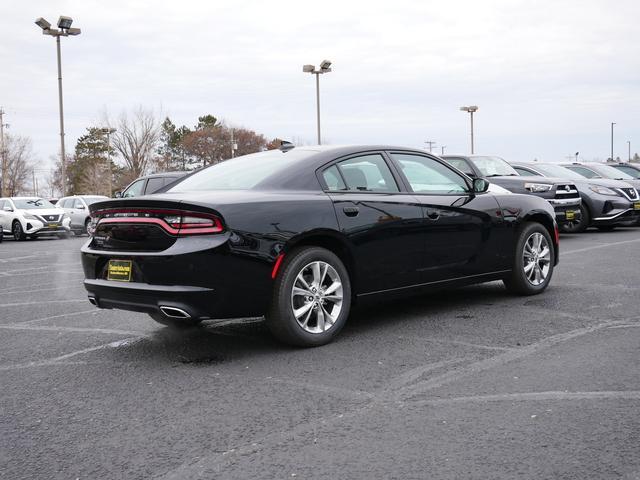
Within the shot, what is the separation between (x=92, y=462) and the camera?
3.14 m

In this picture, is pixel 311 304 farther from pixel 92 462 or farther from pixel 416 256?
pixel 92 462

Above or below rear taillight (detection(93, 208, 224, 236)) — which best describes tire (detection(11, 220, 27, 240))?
below

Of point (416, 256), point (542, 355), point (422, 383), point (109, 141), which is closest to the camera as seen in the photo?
point (422, 383)

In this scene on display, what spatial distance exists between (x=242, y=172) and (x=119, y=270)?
4.29 ft

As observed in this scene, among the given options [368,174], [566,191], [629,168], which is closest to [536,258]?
[368,174]

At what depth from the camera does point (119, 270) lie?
5.04 m

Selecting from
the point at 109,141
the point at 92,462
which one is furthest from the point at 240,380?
the point at 109,141

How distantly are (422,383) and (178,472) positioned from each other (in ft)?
5.57

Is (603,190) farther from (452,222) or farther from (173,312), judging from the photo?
(173,312)

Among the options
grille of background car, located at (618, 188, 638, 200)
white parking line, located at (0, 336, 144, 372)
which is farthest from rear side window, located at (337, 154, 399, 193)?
grille of background car, located at (618, 188, 638, 200)

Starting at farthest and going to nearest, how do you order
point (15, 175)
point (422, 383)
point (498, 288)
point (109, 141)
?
point (15, 175) < point (109, 141) < point (498, 288) < point (422, 383)

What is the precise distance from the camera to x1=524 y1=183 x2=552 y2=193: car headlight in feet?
45.6

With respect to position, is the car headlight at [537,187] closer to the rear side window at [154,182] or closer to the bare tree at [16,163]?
Answer: the rear side window at [154,182]

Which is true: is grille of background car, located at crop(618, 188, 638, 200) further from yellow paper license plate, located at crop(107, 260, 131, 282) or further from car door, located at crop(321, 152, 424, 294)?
yellow paper license plate, located at crop(107, 260, 131, 282)
